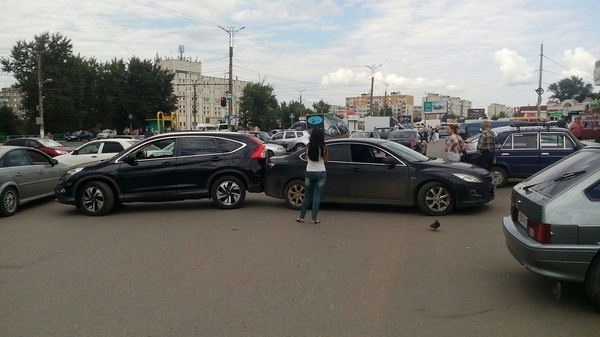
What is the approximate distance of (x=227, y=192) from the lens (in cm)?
1010

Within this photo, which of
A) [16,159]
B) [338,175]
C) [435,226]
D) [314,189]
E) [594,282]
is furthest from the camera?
[16,159]

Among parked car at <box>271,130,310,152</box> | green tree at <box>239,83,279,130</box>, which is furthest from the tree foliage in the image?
parked car at <box>271,130,310,152</box>

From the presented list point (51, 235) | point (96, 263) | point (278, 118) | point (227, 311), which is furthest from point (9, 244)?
point (278, 118)

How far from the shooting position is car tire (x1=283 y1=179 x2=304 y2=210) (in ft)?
32.7

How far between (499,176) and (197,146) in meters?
8.09

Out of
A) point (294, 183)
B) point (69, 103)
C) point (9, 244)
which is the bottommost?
point (9, 244)

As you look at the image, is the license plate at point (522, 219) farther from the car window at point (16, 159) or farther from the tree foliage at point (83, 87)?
the tree foliage at point (83, 87)

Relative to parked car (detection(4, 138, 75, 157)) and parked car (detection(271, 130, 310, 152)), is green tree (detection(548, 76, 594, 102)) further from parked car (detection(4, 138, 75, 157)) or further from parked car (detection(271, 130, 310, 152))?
parked car (detection(4, 138, 75, 157))

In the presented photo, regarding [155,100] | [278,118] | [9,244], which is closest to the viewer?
[9,244]

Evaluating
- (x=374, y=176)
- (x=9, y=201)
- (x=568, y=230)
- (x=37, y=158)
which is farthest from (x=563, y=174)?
(x=37, y=158)

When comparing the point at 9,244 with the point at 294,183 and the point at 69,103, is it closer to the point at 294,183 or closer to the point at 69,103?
the point at 294,183

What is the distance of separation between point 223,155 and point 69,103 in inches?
2385

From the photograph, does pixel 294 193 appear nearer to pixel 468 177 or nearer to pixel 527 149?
pixel 468 177

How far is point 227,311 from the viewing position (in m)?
4.48
